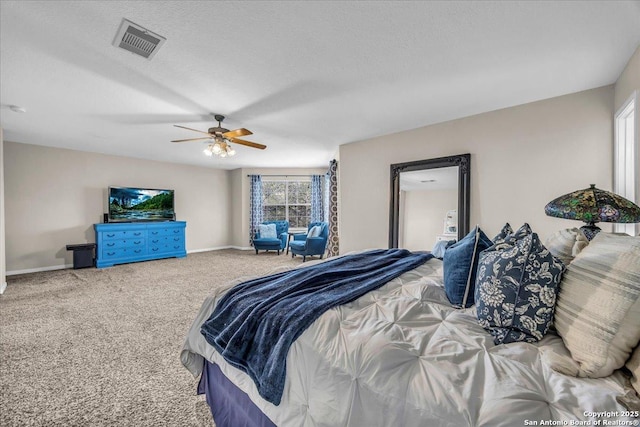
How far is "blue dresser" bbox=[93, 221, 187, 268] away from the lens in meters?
5.51

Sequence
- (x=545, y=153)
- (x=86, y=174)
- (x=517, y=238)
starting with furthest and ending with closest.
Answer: (x=86, y=174), (x=545, y=153), (x=517, y=238)

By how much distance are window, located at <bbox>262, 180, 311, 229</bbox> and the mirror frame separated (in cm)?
394

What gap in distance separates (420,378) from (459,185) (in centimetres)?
333

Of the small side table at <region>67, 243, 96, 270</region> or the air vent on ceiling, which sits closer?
the air vent on ceiling

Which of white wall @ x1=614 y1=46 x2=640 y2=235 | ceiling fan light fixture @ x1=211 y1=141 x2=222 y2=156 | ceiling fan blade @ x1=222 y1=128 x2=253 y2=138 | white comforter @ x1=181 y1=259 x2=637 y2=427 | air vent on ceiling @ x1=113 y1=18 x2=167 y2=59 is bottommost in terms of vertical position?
white comforter @ x1=181 y1=259 x2=637 y2=427

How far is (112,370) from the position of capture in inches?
80.3

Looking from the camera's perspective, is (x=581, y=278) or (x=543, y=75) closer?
(x=581, y=278)

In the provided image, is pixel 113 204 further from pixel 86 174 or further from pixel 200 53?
pixel 200 53

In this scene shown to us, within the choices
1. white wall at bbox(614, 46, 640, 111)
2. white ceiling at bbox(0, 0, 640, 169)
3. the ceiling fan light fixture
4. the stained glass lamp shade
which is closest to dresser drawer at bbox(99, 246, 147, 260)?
white ceiling at bbox(0, 0, 640, 169)

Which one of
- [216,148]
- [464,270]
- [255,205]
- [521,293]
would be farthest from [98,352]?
[255,205]

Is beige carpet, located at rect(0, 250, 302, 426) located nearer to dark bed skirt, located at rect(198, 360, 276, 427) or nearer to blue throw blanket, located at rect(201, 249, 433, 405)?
dark bed skirt, located at rect(198, 360, 276, 427)

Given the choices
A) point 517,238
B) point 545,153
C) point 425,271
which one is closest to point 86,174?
point 425,271

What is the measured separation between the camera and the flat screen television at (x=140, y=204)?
236 inches

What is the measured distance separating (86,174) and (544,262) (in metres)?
7.52
